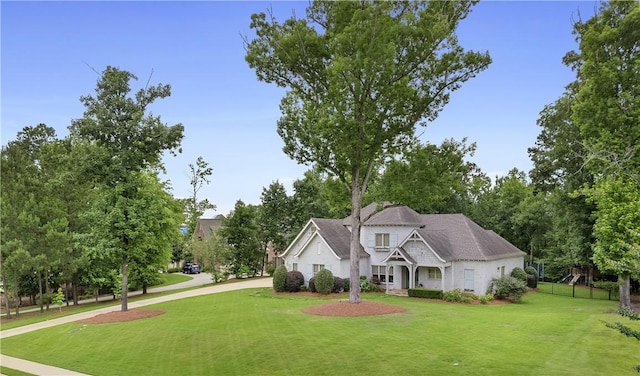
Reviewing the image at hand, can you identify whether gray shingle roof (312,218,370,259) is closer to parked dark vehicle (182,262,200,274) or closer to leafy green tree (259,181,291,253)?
leafy green tree (259,181,291,253)

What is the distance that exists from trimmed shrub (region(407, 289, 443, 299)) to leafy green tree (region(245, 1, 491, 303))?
31.4 ft

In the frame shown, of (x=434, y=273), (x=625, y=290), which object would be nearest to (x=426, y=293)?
(x=434, y=273)

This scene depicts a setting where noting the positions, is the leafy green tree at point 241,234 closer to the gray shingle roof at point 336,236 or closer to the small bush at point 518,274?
the gray shingle roof at point 336,236

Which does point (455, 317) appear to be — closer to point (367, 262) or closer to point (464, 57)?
point (464, 57)

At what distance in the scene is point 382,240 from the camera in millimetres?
37688

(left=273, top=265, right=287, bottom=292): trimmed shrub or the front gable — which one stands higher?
the front gable

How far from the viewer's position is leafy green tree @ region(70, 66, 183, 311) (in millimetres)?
25078

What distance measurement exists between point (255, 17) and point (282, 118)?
553 cm

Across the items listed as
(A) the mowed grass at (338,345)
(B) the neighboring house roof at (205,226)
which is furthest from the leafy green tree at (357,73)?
(B) the neighboring house roof at (205,226)

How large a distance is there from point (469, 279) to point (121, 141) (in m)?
25.3

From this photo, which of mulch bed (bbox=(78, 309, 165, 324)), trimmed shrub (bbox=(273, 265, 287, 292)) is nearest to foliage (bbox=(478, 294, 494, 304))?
trimmed shrub (bbox=(273, 265, 287, 292))

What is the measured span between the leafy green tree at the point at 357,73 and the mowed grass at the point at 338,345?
5992 mm

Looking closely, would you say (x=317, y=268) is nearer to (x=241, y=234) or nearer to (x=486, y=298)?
(x=486, y=298)

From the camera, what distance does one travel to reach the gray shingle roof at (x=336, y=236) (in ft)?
120
